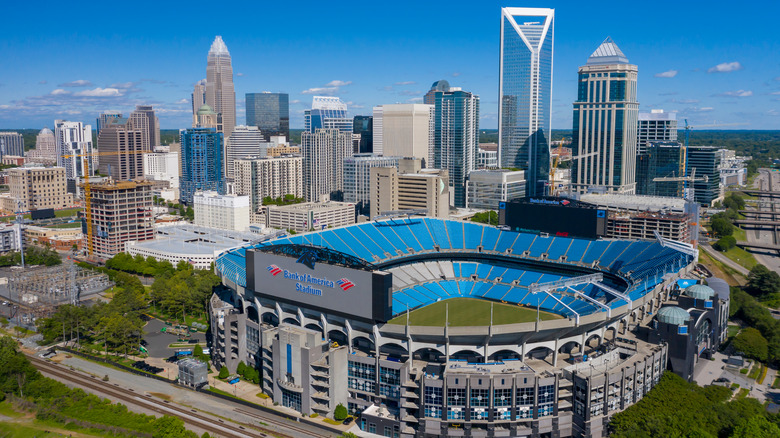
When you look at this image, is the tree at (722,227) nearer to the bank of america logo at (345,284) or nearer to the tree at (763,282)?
the tree at (763,282)

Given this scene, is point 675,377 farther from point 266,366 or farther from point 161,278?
point 161,278

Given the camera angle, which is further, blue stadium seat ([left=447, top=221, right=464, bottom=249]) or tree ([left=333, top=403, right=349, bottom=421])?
blue stadium seat ([left=447, top=221, right=464, bottom=249])

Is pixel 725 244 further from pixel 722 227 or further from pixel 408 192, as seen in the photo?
pixel 408 192

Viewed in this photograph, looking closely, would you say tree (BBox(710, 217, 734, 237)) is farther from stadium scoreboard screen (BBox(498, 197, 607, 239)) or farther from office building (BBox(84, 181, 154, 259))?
office building (BBox(84, 181, 154, 259))

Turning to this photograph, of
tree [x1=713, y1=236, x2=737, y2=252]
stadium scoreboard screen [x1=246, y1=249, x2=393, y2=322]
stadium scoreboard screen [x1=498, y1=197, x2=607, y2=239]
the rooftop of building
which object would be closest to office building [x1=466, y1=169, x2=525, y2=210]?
tree [x1=713, y1=236, x2=737, y2=252]

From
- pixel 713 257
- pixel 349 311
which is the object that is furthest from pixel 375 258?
pixel 713 257

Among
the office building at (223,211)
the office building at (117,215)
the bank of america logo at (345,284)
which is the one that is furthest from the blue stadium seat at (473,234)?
the office building at (117,215)
